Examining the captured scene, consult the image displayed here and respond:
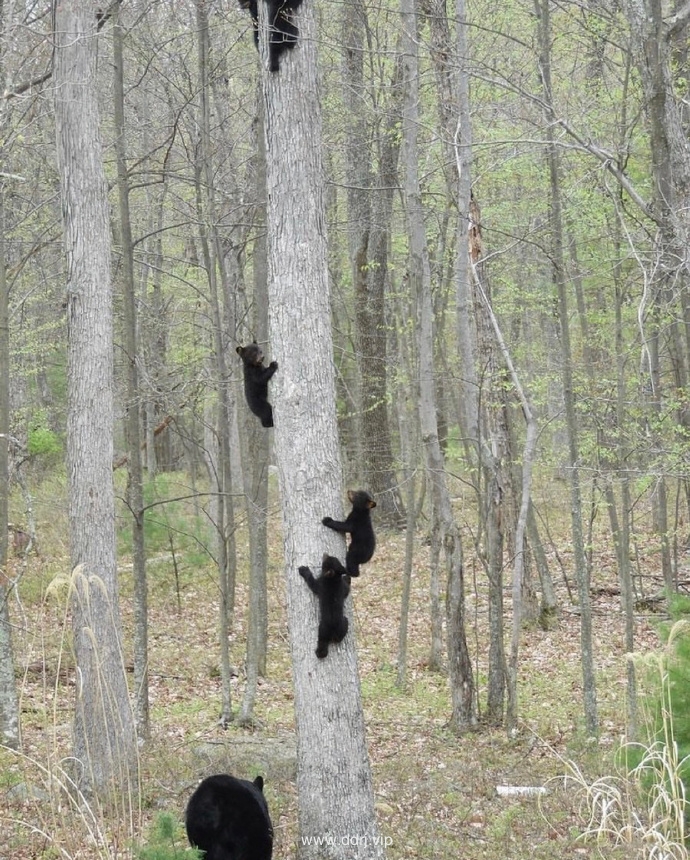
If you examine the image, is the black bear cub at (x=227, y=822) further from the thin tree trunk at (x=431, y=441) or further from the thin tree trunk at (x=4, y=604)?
the thin tree trunk at (x=431, y=441)

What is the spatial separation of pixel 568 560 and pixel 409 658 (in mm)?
6544

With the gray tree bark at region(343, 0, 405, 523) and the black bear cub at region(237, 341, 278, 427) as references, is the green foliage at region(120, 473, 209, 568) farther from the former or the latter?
the black bear cub at region(237, 341, 278, 427)

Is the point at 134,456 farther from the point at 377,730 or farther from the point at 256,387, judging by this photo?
the point at 377,730

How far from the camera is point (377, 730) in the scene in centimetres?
1080

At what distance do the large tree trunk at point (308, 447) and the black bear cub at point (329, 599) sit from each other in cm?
7

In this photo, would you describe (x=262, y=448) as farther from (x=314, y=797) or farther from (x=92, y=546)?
(x=314, y=797)

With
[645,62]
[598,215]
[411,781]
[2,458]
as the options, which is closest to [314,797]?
[411,781]

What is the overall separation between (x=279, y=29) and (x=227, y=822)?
209 inches

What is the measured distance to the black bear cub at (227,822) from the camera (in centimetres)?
559

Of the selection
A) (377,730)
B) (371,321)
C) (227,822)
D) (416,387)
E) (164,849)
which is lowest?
(377,730)

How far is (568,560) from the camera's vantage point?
19.7 m

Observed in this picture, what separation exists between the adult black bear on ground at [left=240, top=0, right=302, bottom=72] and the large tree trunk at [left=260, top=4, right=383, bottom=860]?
55 millimetres

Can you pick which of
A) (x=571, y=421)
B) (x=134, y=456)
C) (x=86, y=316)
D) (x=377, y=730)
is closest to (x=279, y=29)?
(x=86, y=316)

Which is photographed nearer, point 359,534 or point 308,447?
point 308,447
